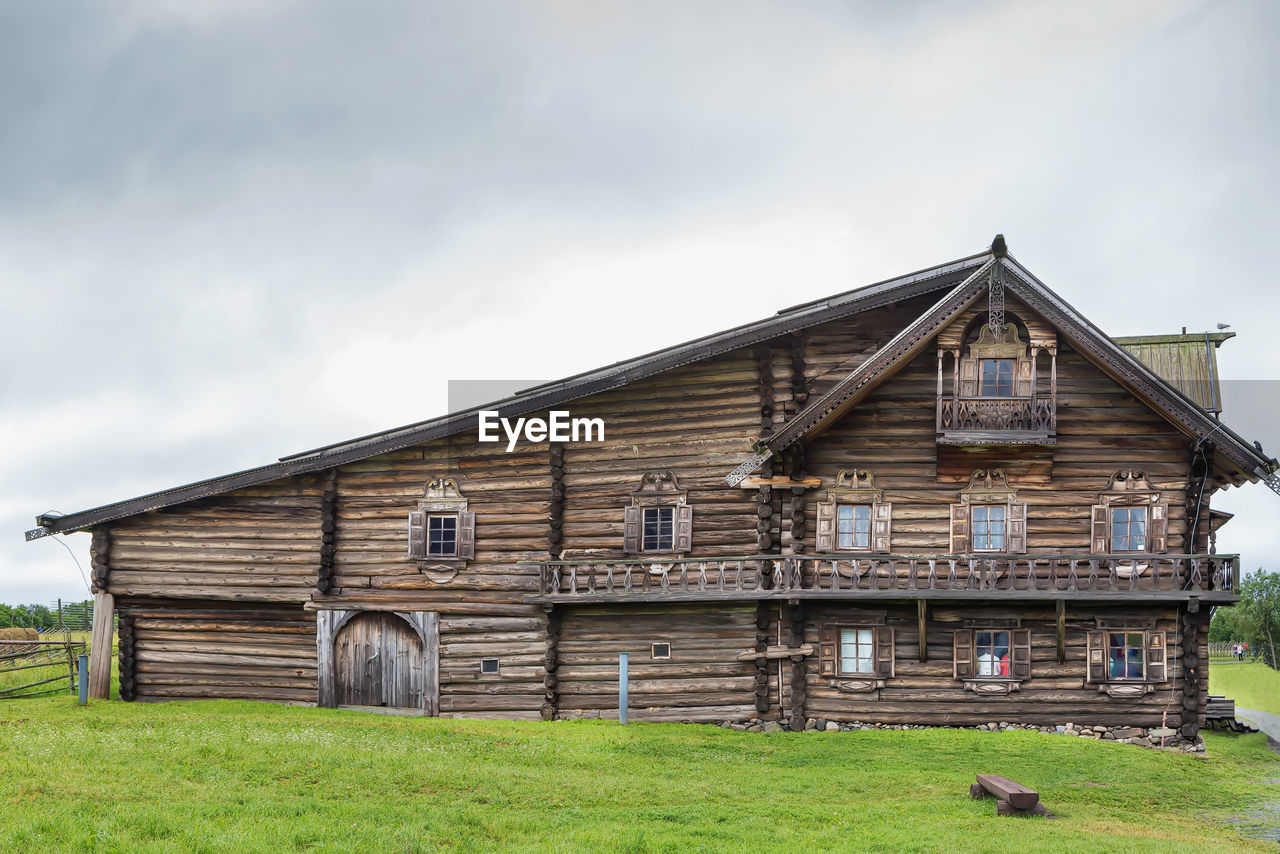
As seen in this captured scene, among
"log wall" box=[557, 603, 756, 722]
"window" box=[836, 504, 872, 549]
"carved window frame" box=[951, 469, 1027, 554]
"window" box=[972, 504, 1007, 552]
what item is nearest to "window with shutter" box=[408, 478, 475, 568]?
"log wall" box=[557, 603, 756, 722]

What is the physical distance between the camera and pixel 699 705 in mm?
25031

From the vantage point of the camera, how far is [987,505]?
24.8 meters

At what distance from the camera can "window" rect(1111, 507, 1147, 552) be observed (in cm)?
2434

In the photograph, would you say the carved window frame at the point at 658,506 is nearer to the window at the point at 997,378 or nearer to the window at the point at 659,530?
the window at the point at 659,530

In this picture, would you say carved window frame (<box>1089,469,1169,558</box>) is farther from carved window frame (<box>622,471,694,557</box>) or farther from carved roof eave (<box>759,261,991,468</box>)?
carved window frame (<box>622,471,694,557</box>)

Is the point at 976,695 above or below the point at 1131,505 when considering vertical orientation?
below

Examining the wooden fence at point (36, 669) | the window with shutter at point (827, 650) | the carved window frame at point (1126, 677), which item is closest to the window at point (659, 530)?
the window with shutter at point (827, 650)

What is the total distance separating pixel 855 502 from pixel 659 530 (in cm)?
492

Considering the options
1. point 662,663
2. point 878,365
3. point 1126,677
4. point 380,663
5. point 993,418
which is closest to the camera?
point 878,365

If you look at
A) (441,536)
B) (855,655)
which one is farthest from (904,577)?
(441,536)

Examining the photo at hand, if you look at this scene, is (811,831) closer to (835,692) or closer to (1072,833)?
(1072,833)

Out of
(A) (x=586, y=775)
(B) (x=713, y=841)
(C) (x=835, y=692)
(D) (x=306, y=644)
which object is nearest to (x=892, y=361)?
(C) (x=835, y=692)

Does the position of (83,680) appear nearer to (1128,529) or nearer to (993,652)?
(993,652)

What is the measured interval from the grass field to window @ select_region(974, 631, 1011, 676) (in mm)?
1826
